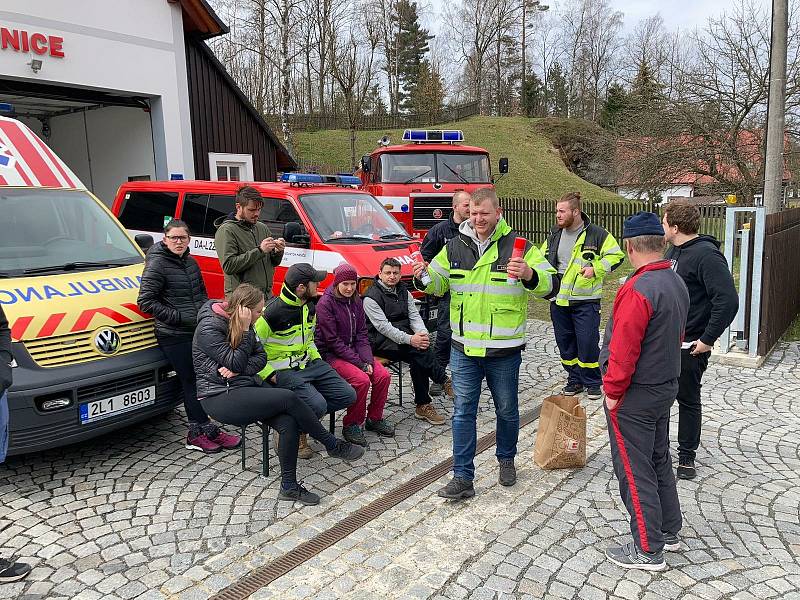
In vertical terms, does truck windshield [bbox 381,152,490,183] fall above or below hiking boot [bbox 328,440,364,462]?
above

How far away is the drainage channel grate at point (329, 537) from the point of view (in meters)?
3.24

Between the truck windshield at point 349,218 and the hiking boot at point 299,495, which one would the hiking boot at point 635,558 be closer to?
the hiking boot at point 299,495

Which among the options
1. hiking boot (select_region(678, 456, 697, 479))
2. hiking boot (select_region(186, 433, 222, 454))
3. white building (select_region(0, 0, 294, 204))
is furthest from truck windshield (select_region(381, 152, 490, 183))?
hiking boot (select_region(678, 456, 697, 479))

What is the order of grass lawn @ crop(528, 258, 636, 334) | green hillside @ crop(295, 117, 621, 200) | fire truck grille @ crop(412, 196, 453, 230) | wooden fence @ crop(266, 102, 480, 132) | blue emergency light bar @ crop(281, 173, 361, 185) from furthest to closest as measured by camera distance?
wooden fence @ crop(266, 102, 480, 132) < green hillside @ crop(295, 117, 621, 200) < fire truck grille @ crop(412, 196, 453, 230) < grass lawn @ crop(528, 258, 636, 334) < blue emergency light bar @ crop(281, 173, 361, 185)

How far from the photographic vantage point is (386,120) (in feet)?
148

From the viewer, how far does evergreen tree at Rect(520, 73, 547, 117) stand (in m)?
49.7

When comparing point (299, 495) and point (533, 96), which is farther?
point (533, 96)

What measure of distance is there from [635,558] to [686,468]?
50.3 inches

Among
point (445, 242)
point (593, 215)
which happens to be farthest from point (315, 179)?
point (593, 215)

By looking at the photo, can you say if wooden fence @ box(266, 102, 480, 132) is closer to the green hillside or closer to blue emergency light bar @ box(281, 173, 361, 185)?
the green hillside

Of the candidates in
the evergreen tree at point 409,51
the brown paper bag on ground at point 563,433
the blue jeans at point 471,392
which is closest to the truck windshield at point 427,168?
the brown paper bag on ground at point 563,433

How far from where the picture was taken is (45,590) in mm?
3223

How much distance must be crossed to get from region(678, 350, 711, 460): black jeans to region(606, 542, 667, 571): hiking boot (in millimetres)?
1237

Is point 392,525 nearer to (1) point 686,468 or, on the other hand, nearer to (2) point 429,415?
(2) point 429,415
